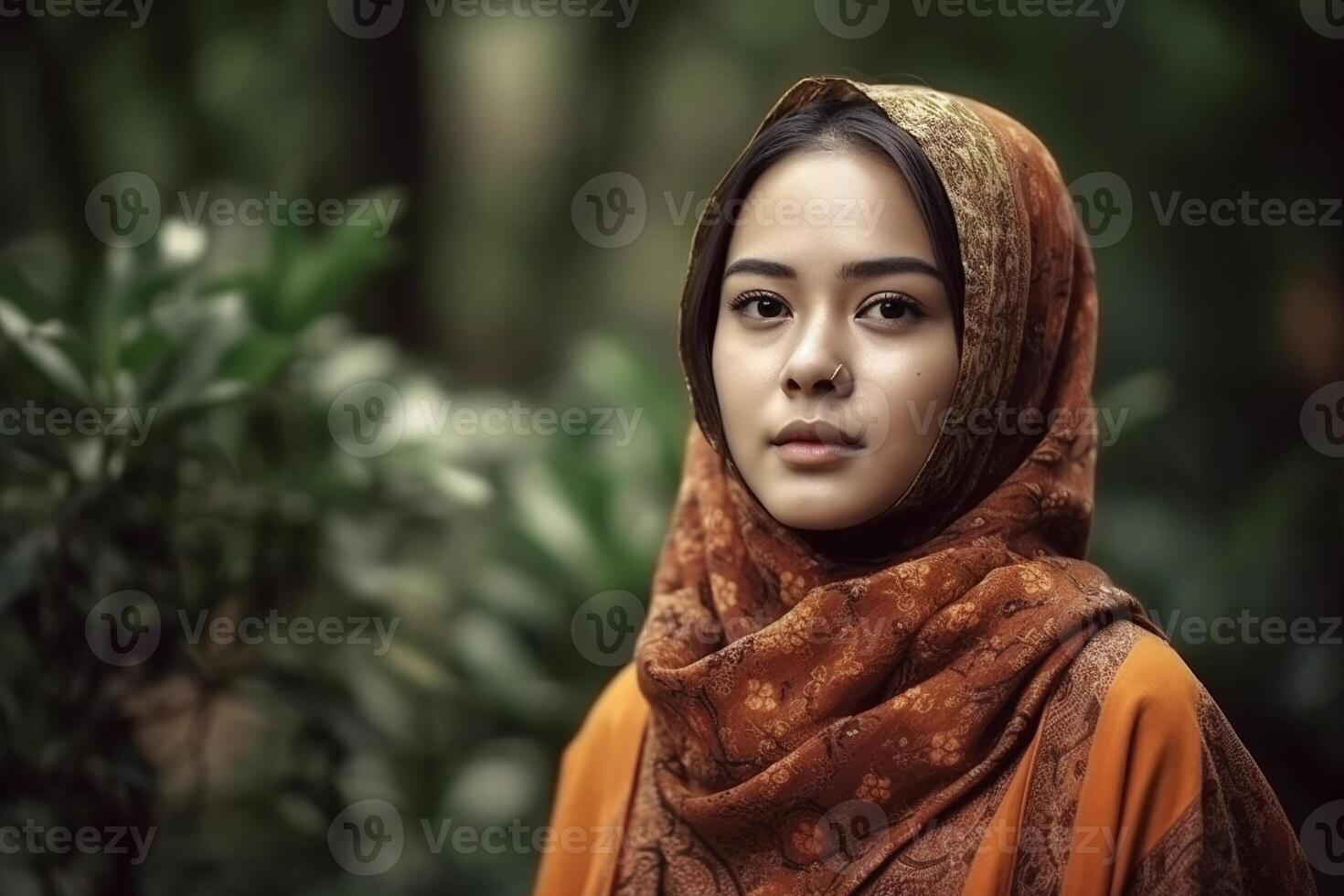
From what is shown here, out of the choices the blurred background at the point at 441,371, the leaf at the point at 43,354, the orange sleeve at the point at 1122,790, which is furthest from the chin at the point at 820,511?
the leaf at the point at 43,354

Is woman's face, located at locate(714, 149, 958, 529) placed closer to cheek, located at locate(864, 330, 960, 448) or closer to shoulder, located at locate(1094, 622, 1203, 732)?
cheek, located at locate(864, 330, 960, 448)

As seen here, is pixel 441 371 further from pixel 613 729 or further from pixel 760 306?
pixel 760 306

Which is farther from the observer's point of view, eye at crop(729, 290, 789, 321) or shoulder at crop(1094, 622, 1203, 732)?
eye at crop(729, 290, 789, 321)

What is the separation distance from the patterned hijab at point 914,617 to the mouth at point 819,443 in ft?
0.21

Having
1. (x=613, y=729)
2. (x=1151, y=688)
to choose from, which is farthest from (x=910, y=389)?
(x=613, y=729)

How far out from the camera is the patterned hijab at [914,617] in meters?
0.96

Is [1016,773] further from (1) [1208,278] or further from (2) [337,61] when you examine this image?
(2) [337,61]

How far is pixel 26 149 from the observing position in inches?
83.3

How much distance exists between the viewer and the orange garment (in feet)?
2.93

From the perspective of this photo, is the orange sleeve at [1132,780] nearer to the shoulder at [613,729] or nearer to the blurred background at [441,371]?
the shoulder at [613,729]

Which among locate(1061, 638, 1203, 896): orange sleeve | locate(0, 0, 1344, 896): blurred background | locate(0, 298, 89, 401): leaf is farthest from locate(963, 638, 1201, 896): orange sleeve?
locate(0, 298, 89, 401): leaf

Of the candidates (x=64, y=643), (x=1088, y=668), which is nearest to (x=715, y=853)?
(x=1088, y=668)

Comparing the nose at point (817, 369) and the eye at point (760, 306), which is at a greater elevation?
the eye at point (760, 306)

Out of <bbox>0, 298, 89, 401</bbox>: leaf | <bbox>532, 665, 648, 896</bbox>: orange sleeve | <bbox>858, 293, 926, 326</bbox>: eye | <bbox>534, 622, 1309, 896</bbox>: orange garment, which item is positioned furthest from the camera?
<bbox>0, 298, 89, 401</bbox>: leaf
